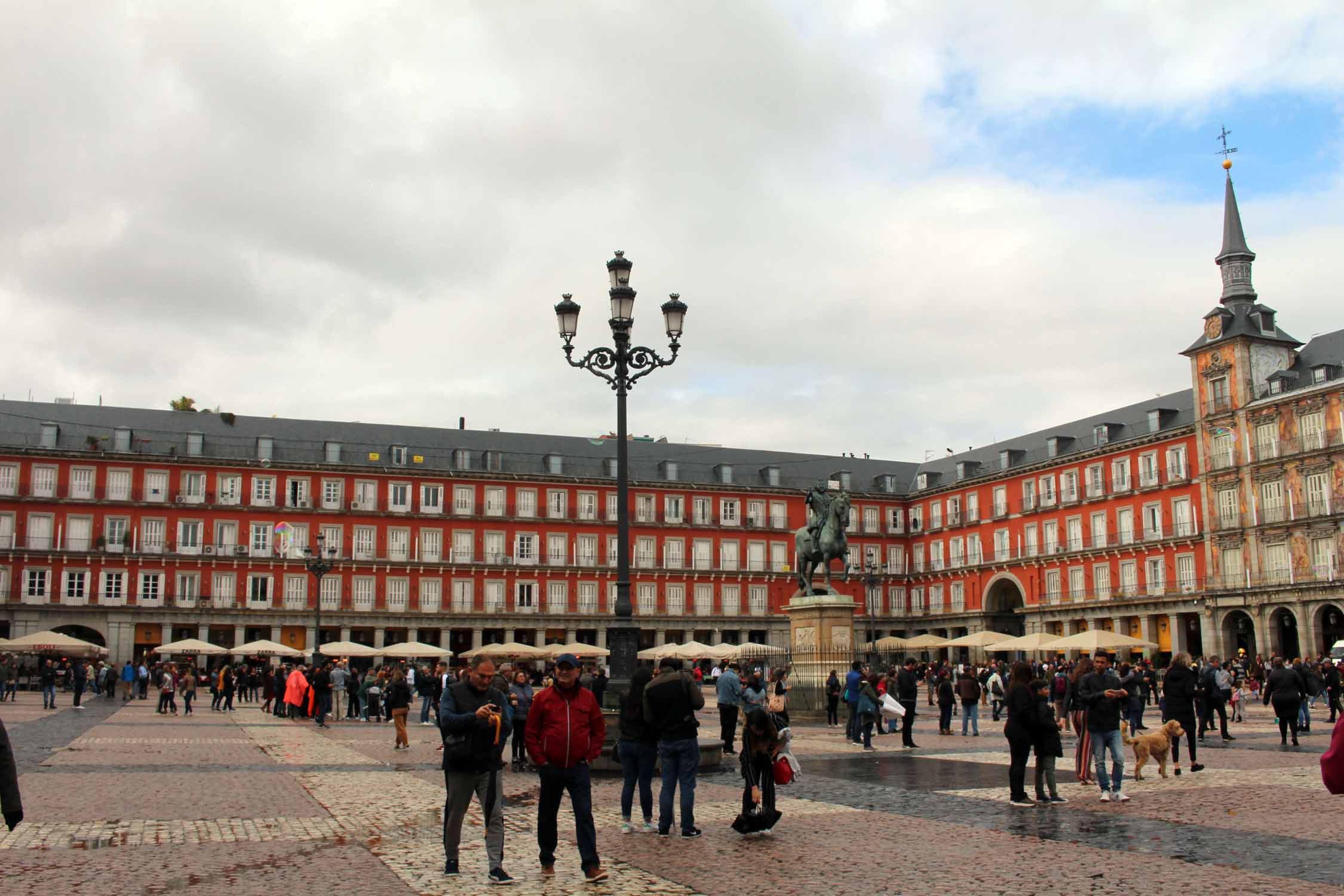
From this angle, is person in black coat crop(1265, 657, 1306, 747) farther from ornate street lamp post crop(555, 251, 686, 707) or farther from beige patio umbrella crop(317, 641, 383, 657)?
beige patio umbrella crop(317, 641, 383, 657)

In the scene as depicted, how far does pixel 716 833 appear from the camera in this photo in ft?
33.1

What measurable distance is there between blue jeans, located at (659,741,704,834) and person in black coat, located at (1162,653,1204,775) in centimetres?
773

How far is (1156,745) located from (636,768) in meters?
6.92

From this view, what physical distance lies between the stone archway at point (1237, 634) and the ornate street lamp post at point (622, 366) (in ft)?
133

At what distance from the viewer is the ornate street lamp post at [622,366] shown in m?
14.8

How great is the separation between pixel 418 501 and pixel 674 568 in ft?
47.2

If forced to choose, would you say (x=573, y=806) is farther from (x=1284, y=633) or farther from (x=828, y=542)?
(x=1284, y=633)

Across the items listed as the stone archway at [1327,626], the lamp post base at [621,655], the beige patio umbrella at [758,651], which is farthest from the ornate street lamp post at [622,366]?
the stone archway at [1327,626]

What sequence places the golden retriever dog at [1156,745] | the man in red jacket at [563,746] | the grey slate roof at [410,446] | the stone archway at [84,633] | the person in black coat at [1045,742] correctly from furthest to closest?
the grey slate roof at [410,446]
the stone archway at [84,633]
the golden retriever dog at [1156,745]
the person in black coat at [1045,742]
the man in red jacket at [563,746]

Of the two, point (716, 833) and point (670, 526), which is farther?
point (670, 526)

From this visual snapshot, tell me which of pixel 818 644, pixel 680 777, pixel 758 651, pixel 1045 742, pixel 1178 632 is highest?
pixel 1178 632

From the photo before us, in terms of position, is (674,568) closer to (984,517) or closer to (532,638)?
(532,638)

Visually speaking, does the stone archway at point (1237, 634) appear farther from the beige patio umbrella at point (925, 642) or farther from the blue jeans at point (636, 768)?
the blue jeans at point (636, 768)

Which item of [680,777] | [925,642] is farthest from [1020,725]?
[925,642]
